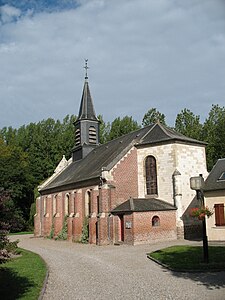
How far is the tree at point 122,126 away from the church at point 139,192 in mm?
21903

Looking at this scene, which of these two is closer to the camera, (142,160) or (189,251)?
(189,251)

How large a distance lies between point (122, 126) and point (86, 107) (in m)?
16.8

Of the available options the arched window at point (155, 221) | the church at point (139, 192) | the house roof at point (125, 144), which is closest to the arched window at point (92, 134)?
the house roof at point (125, 144)

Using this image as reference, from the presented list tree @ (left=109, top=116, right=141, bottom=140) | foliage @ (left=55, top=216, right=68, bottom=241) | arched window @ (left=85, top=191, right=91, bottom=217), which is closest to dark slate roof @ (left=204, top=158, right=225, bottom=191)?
arched window @ (left=85, top=191, right=91, bottom=217)

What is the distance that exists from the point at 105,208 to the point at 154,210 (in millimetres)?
3731

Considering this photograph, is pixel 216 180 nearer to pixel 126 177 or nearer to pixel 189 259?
pixel 126 177

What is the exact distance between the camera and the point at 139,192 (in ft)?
87.6

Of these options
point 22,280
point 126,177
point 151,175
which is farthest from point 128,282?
point 151,175

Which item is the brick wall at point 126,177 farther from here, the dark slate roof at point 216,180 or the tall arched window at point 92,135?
the tall arched window at point 92,135

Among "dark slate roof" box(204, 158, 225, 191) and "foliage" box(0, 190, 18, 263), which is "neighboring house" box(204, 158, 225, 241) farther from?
"foliage" box(0, 190, 18, 263)

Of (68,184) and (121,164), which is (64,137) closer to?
(68,184)

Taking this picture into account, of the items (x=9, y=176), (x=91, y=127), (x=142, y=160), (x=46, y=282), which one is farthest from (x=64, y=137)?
(x=46, y=282)

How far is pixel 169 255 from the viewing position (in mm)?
15227

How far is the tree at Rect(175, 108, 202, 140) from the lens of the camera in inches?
1635
